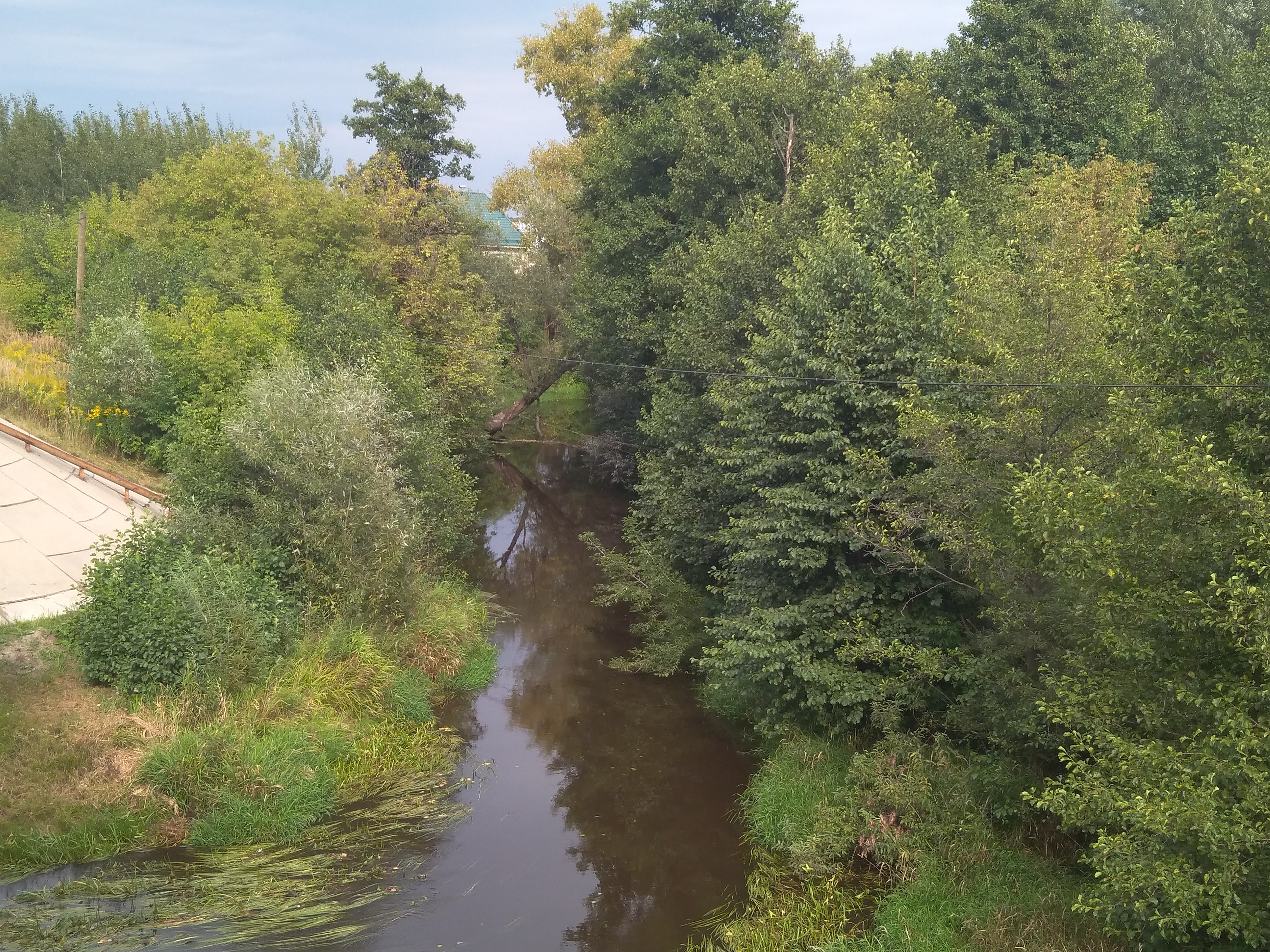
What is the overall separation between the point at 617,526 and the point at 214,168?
16632 millimetres

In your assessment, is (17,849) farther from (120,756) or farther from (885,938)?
(885,938)

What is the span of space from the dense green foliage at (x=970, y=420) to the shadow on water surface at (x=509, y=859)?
1274 mm

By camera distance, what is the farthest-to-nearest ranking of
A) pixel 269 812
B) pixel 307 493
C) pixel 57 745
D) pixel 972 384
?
pixel 307 493
pixel 269 812
pixel 57 745
pixel 972 384

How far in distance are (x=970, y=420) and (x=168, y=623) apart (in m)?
11.5

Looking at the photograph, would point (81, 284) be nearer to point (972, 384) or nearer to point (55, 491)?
point (55, 491)

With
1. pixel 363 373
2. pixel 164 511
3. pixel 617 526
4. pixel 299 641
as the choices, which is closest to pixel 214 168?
pixel 363 373

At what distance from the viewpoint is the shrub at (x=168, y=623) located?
13.3 meters

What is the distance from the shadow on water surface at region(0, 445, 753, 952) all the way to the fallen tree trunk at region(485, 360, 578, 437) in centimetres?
1889

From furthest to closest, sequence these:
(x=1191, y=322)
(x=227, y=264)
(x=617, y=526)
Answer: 1. (x=617, y=526)
2. (x=227, y=264)
3. (x=1191, y=322)

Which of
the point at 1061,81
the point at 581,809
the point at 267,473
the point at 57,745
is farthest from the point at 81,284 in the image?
the point at 1061,81

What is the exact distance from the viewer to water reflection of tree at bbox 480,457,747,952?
11820 millimetres

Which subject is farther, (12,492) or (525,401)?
(525,401)

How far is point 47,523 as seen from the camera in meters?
17.5

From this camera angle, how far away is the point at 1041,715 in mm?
10500
